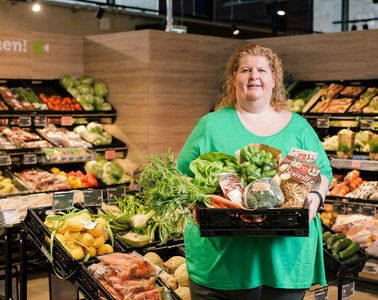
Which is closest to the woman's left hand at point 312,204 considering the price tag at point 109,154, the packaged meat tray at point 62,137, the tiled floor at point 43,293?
the tiled floor at point 43,293

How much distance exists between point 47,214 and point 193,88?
362 centimetres

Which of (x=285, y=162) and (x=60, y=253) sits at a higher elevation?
(x=285, y=162)

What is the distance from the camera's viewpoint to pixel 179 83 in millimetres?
6461

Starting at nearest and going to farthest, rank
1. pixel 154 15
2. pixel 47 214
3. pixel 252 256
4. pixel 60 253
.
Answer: pixel 252 256, pixel 60 253, pixel 47 214, pixel 154 15

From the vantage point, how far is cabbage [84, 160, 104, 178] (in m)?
6.06

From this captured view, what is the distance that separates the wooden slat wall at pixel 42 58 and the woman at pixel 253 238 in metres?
4.30

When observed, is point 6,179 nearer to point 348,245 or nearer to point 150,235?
point 150,235

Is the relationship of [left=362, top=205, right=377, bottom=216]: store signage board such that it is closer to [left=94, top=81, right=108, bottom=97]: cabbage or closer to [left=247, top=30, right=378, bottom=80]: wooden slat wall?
[left=247, top=30, right=378, bottom=80]: wooden slat wall

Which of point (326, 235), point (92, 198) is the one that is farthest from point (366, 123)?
point (92, 198)

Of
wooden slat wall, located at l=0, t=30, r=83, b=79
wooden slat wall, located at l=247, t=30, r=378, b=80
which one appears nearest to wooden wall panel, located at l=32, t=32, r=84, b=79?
wooden slat wall, located at l=0, t=30, r=83, b=79

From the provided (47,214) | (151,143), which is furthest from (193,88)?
(47,214)

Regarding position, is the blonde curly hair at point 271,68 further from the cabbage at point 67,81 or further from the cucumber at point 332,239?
the cabbage at point 67,81

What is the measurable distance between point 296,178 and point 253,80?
1.49ft

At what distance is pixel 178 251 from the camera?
3.64 meters
